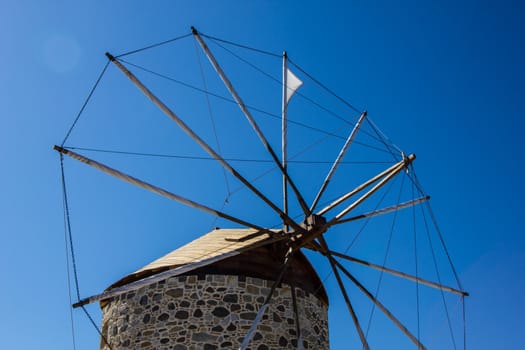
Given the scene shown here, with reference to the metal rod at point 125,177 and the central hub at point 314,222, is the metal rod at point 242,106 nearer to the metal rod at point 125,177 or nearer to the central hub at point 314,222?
the central hub at point 314,222

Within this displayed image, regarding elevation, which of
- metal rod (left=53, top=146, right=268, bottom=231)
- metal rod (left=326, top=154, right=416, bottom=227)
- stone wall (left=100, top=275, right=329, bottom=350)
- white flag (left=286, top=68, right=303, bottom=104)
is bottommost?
stone wall (left=100, top=275, right=329, bottom=350)

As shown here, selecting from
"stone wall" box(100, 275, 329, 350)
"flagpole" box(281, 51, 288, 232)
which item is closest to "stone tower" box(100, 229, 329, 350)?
"stone wall" box(100, 275, 329, 350)

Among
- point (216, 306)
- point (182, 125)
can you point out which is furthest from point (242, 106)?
point (216, 306)

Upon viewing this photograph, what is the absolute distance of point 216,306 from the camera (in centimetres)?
905

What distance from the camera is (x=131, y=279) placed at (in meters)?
10.2

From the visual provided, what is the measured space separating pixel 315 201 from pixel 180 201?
274 centimetres

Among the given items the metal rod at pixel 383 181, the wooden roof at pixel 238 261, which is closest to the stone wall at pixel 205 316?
the wooden roof at pixel 238 261

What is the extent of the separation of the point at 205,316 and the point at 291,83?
468cm

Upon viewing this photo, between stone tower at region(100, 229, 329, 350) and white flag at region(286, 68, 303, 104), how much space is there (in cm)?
281

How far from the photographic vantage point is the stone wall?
348 inches

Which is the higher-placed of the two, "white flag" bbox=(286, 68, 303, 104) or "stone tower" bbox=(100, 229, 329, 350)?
"white flag" bbox=(286, 68, 303, 104)

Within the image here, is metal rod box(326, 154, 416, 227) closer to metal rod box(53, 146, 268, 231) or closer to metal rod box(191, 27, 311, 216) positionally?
metal rod box(191, 27, 311, 216)

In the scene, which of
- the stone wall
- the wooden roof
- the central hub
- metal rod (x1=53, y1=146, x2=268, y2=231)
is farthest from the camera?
the wooden roof

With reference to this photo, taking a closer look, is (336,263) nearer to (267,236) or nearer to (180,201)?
(267,236)
